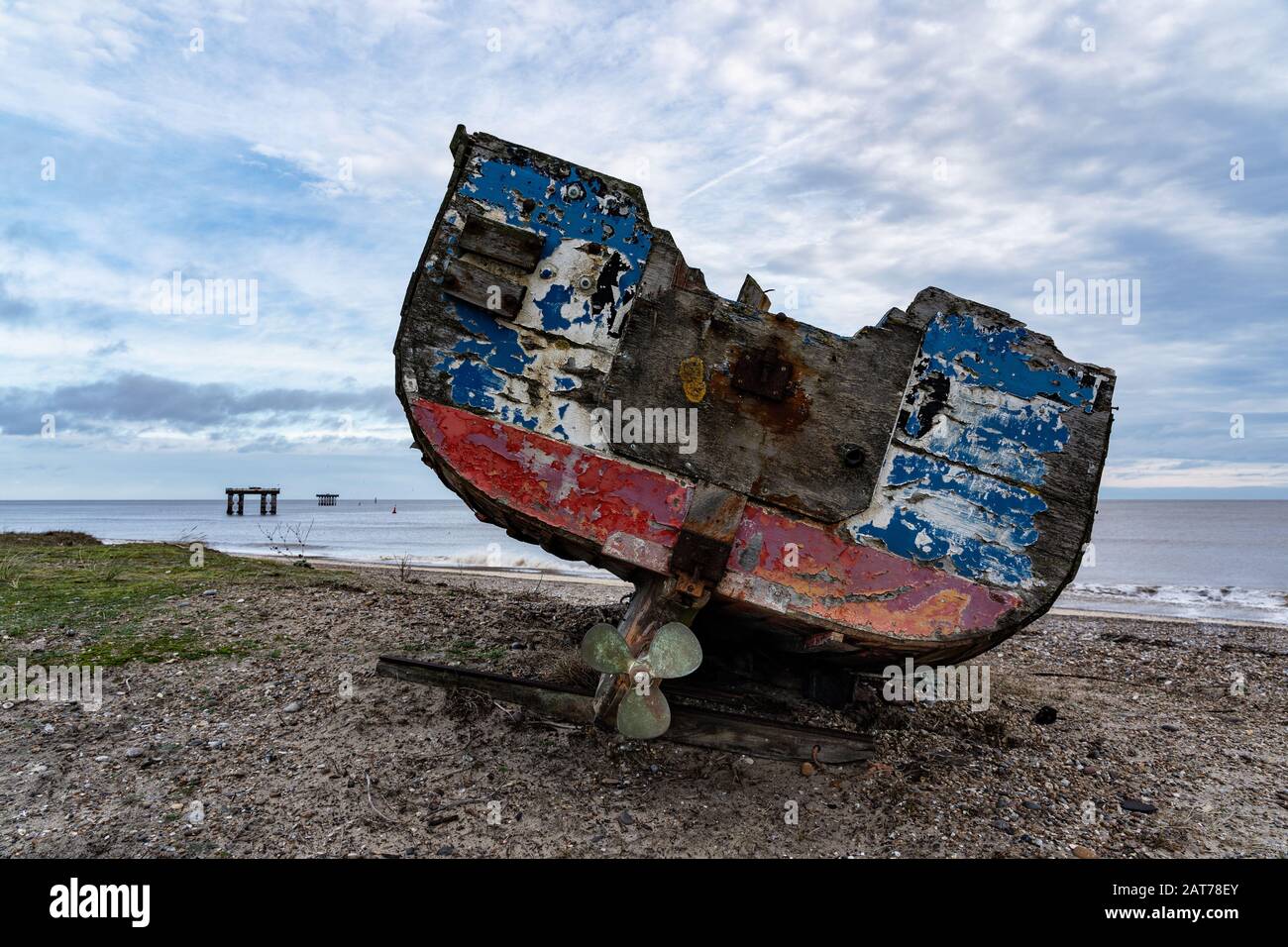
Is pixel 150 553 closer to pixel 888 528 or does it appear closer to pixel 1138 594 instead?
pixel 888 528

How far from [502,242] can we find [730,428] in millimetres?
1757

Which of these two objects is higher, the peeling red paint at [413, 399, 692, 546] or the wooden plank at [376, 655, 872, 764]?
the peeling red paint at [413, 399, 692, 546]

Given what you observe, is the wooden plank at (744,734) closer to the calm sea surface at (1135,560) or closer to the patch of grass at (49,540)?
the calm sea surface at (1135,560)

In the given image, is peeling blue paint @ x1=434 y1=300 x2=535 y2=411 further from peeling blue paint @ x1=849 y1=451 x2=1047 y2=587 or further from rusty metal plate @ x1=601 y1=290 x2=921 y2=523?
peeling blue paint @ x1=849 y1=451 x2=1047 y2=587

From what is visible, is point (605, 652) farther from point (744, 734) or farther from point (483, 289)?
point (483, 289)

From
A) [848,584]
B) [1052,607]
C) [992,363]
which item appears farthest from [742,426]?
[1052,607]

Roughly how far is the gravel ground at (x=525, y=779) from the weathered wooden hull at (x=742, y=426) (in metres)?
0.98

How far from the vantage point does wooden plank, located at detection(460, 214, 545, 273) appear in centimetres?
466

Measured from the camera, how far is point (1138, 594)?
1862 centimetres

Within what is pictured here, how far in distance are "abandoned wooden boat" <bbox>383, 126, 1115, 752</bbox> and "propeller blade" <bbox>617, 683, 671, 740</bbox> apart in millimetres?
197

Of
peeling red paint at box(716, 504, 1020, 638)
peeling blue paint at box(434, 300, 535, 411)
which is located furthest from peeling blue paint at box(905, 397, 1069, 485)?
peeling blue paint at box(434, 300, 535, 411)

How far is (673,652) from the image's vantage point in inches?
169

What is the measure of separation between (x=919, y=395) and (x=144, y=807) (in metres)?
4.82

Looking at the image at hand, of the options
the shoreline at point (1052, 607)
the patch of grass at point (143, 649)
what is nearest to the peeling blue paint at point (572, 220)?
the patch of grass at point (143, 649)
